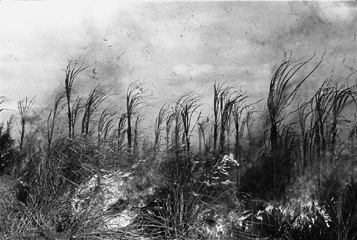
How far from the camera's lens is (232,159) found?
8039 millimetres

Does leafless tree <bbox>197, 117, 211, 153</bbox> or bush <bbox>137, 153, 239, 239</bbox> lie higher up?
leafless tree <bbox>197, 117, 211, 153</bbox>

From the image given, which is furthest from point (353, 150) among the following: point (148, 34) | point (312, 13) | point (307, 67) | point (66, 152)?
point (66, 152)

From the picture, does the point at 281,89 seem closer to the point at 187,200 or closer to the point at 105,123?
the point at 187,200

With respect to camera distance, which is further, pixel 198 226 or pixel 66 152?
pixel 66 152

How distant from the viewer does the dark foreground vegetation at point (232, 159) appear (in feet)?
26.3

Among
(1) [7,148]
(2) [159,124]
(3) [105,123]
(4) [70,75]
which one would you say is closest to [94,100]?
(3) [105,123]

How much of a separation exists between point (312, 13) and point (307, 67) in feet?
2.33

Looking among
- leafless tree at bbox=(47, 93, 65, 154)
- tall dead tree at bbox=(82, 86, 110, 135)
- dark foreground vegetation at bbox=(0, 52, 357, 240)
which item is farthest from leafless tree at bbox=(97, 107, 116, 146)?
leafless tree at bbox=(47, 93, 65, 154)

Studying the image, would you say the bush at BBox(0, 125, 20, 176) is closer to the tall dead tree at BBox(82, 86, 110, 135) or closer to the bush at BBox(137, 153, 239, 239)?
the tall dead tree at BBox(82, 86, 110, 135)

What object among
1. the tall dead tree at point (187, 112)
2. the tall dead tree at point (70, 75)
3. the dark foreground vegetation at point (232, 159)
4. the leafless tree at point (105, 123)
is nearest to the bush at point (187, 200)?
the dark foreground vegetation at point (232, 159)

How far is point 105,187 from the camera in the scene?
8352 millimetres

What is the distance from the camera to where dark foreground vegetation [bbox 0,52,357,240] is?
26.3 feet

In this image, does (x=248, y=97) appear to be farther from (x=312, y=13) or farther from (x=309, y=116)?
(x=312, y=13)

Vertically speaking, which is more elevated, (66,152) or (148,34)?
(148,34)
